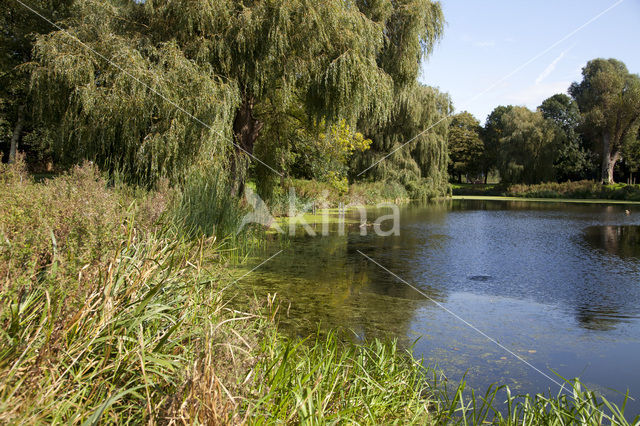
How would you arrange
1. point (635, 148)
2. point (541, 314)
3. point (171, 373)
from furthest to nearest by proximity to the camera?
1. point (635, 148)
2. point (541, 314)
3. point (171, 373)

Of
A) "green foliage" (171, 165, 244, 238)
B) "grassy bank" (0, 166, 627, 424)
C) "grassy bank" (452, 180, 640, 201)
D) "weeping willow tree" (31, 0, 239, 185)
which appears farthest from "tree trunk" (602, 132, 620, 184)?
"grassy bank" (0, 166, 627, 424)

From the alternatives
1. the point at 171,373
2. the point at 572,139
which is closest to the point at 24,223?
the point at 171,373

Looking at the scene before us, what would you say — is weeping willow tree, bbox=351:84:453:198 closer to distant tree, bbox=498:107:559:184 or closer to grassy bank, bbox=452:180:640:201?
grassy bank, bbox=452:180:640:201

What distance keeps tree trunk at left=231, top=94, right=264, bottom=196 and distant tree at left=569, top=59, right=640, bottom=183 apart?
112 feet

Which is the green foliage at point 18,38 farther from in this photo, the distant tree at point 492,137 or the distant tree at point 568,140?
the distant tree at point 492,137

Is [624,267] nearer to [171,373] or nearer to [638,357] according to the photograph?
[638,357]

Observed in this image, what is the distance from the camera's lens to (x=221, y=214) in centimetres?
775

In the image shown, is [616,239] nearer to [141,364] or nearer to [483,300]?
[483,300]

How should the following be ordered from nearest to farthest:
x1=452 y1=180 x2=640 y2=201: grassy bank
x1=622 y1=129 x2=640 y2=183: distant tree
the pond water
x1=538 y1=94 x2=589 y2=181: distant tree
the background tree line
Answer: the pond water < x1=452 y1=180 x2=640 y2=201: grassy bank < the background tree line < x1=622 y1=129 x2=640 y2=183: distant tree < x1=538 y1=94 x2=589 y2=181: distant tree

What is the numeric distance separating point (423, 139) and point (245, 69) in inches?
699

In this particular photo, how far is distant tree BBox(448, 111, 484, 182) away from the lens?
51500 mm

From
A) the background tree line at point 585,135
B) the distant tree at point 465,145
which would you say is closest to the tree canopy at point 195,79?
the background tree line at point 585,135

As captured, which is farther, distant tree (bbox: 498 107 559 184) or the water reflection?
distant tree (bbox: 498 107 559 184)

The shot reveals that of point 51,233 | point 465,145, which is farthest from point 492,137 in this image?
point 51,233
